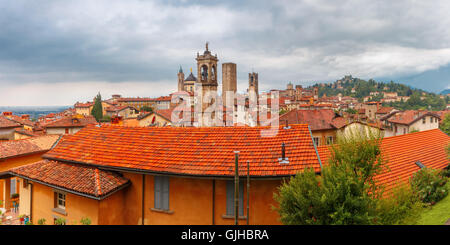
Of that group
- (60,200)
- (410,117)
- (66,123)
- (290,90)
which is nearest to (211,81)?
(66,123)

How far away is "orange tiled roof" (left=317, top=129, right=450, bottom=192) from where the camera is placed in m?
13.0

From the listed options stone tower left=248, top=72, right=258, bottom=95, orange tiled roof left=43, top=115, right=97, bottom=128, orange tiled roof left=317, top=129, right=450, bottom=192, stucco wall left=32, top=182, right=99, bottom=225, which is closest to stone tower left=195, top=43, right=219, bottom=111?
orange tiled roof left=43, top=115, right=97, bottom=128

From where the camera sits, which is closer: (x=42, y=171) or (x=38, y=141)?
(x=42, y=171)

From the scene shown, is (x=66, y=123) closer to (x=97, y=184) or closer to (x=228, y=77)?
(x=228, y=77)

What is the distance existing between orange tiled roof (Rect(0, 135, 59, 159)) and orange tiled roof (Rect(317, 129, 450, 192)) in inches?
775

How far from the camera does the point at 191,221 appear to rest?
9.70m

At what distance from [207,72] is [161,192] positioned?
34.9 m

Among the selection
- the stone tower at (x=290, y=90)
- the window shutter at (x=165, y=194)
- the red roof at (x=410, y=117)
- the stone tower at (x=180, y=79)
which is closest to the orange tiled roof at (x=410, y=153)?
the window shutter at (x=165, y=194)

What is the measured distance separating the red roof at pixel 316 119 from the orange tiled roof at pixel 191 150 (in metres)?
22.1
